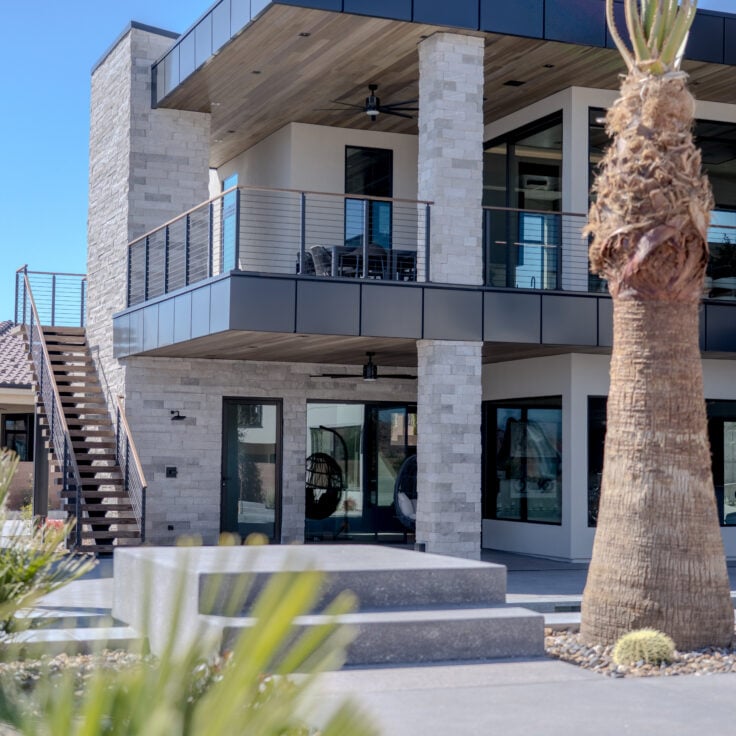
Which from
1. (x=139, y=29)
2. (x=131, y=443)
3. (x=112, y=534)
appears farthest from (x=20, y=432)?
(x=139, y=29)

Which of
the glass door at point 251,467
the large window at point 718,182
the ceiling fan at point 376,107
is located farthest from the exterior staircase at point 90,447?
the large window at point 718,182

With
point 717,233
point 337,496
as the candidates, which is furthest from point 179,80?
point 717,233

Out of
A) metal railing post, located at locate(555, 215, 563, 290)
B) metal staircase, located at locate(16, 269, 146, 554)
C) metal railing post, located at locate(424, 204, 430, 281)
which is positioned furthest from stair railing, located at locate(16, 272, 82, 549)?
metal railing post, located at locate(555, 215, 563, 290)

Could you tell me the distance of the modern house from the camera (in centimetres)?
1443

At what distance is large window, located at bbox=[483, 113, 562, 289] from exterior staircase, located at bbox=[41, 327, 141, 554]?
637 cm

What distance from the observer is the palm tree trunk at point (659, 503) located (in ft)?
30.0

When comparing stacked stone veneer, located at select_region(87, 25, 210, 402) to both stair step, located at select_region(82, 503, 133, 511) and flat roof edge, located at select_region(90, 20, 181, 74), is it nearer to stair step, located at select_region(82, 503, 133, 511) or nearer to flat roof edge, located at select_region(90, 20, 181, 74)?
flat roof edge, located at select_region(90, 20, 181, 74)

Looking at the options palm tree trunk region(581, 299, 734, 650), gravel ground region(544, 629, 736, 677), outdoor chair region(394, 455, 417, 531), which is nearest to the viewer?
gravel ground region(544, 629, 736, 677)

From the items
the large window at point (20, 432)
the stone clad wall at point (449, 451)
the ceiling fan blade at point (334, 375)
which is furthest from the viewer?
the large window at point (20, 432)

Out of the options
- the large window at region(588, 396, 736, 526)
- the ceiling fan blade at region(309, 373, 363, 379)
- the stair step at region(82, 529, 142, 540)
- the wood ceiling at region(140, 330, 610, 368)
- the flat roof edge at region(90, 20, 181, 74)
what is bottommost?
the stair step at region(82, 529, 142, 540)

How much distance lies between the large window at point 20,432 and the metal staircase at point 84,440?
9.35 metres

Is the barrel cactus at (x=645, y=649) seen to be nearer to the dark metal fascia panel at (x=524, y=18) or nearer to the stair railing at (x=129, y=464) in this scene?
the dark metal fascia panel at (x=524, y=18)

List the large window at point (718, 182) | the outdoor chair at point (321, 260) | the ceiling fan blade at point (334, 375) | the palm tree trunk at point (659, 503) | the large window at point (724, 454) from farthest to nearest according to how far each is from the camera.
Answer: the ceiling fan blade at point (334, 375) → the large window at point (724, 454) → the large window at point (718, 182) → the outdoor chair at point (321, 260) → the palm tree trunk at point (659, 503)

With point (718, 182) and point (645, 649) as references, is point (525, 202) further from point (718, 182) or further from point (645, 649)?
point (645, 649)
